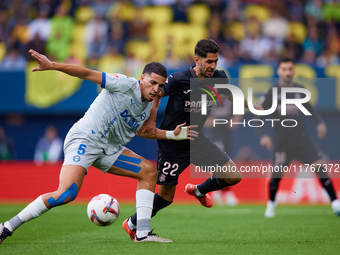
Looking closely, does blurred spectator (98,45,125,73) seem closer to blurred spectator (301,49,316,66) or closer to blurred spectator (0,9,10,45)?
blurred spectator (0,9,10,45)

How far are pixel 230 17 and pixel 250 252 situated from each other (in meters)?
13.8

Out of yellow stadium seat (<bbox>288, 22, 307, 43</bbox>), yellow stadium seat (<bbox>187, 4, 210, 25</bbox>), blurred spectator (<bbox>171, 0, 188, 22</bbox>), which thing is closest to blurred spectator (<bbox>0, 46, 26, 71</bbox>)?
blurred spectator (<bbox>171, 0, 188, 22</bbox>)

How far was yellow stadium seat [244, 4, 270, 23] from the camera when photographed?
18.7 meters

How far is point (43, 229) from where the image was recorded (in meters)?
7.91

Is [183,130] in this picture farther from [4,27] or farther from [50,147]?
[4,27]

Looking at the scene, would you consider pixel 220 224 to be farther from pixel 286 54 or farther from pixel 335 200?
pixel 286 54

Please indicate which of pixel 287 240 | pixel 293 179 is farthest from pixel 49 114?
pixel 287 240

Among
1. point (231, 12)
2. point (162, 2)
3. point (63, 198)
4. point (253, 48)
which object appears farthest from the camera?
point (162, 2)

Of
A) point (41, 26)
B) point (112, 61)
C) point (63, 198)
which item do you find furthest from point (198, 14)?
point (63, 198)

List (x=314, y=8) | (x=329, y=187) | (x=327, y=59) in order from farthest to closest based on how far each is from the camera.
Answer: (x=314, y=8) < (x=327, y=59) < (x=329, y=187)

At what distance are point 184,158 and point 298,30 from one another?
Result: 12.8 meters

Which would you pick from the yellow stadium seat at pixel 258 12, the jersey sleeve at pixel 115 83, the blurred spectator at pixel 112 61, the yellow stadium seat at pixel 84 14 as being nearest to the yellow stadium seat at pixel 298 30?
the yellow stadium seat at pixel 258 12

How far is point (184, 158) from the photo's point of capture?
705cm

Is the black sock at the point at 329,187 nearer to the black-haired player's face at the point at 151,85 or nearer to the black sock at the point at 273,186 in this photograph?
the black sock at the point at 273,186
